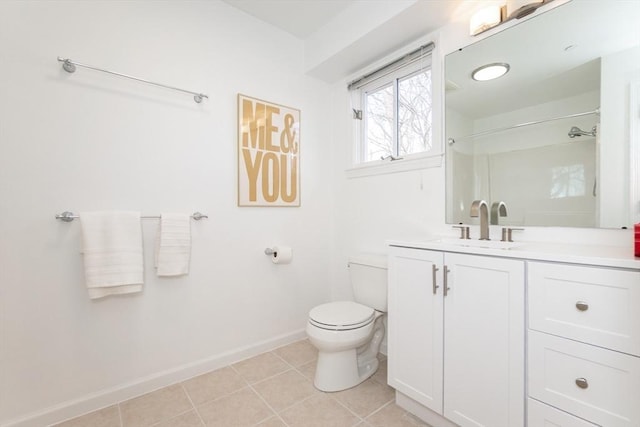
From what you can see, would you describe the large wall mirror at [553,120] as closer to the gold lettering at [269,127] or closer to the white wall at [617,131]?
the white wall at [617,131]

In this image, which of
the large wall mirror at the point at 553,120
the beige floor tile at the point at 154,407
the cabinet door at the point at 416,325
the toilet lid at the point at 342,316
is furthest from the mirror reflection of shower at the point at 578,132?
the beige floor tile at the point at 154,407

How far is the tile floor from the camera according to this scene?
144 cm

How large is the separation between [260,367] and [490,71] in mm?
2354

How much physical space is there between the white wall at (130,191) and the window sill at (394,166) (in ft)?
1.98

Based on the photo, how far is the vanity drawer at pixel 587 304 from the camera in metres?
0.88

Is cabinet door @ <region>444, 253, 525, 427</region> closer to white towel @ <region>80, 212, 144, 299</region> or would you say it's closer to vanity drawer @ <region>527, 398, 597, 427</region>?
vanity drawer @ <region>527, 398, 597, 427</region>

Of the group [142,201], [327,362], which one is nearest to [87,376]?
[142,201]

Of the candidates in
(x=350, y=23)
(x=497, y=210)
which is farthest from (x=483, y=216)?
(x=350, y=23)

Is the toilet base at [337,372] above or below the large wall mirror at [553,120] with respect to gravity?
below

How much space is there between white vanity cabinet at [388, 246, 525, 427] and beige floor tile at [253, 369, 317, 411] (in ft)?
1.72

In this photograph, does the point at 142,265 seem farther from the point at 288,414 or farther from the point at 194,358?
the point at 288,414

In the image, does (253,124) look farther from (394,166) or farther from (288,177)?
(394,166)

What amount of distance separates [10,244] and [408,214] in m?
2.17

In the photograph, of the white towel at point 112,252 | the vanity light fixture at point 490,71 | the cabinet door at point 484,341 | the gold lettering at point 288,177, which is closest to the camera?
the cabinet door at point 484,341
